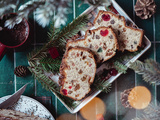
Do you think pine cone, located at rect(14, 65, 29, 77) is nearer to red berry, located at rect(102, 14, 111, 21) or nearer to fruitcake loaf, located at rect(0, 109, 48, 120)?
fruitcake loaf, located at rect(0, 109, 48, 120)

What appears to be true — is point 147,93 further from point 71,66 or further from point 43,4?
point 43,4

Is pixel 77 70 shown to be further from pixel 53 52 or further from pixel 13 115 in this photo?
pixel 13 115

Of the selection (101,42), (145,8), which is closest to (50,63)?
(101,42)

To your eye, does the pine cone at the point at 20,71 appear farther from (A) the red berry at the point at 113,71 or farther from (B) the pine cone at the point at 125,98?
(B) the pine cone at the point at 125,98

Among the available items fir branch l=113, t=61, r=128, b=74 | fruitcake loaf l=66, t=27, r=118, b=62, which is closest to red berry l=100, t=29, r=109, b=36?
fruitcake loaf l=66, t=27, r=118, b=62

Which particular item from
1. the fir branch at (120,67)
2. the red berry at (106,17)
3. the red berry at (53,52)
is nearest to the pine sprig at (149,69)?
the fir branch at (120,67)

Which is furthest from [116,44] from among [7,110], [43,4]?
[7,110]

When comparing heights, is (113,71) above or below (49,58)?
below
